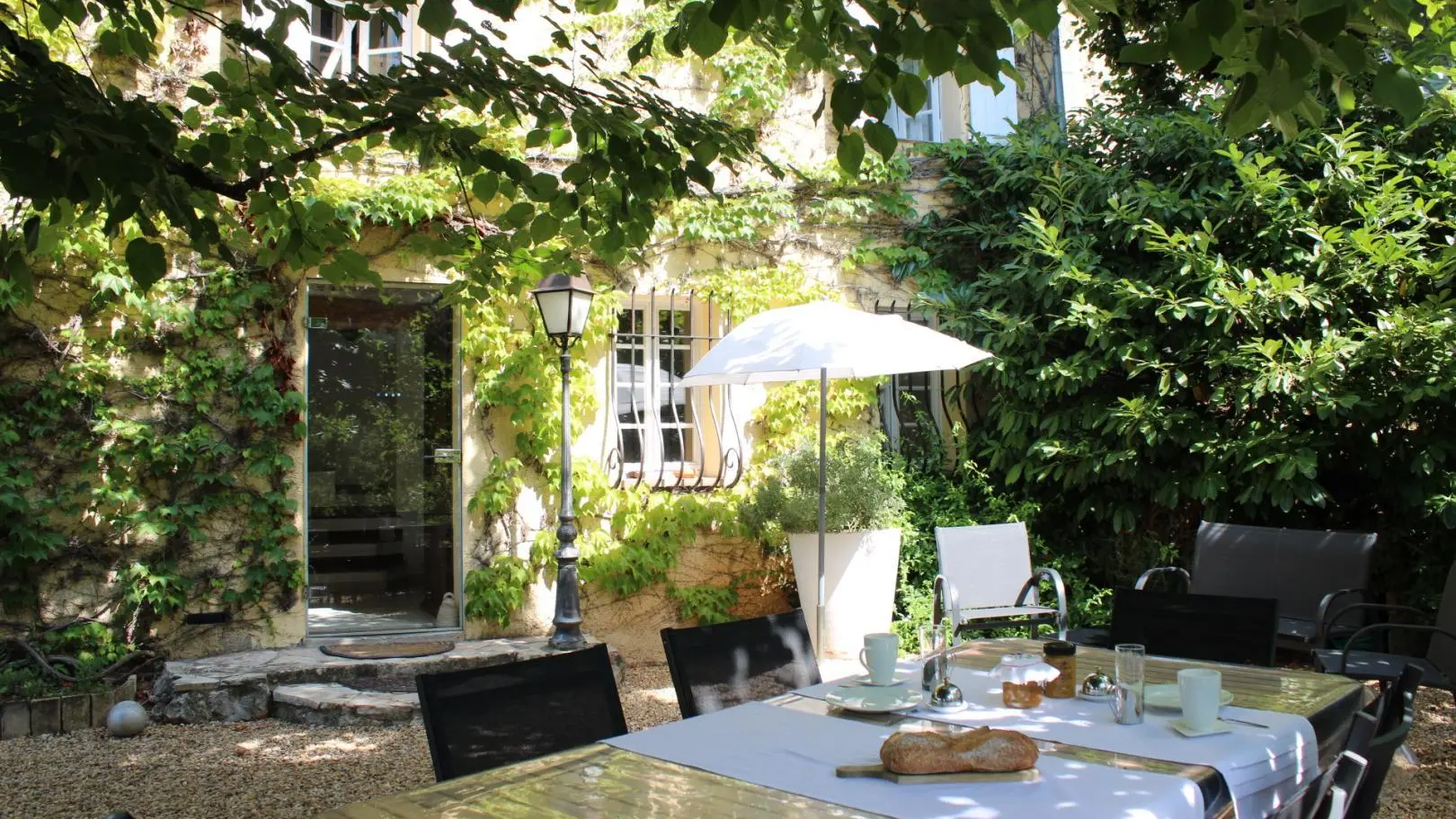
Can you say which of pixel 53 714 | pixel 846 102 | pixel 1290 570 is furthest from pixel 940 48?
pixel 53 714

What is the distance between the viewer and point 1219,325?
18.7 ft

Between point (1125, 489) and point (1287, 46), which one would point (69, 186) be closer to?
point (1287, 46)

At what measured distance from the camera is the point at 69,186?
2.24 m

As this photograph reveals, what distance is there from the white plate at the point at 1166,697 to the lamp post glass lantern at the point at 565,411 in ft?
11.2

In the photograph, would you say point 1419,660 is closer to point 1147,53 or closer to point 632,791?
point 1147,53

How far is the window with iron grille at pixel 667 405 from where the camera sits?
649 cm

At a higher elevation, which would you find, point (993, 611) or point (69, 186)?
point (69, 186)

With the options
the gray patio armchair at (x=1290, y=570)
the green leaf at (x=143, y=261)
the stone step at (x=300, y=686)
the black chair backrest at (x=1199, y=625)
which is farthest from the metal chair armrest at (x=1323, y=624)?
the green leaf at (x=143, y=261)

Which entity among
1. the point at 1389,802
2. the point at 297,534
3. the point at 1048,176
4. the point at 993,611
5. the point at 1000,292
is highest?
the point at 1048,176

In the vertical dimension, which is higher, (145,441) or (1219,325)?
(1219,325)

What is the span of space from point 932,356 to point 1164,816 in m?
3.25

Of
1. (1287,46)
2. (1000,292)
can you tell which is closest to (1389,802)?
(1287,46)

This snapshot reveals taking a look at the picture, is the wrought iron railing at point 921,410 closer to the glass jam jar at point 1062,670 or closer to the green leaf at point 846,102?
the glass jam jar at point 1062,670

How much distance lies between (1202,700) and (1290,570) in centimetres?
343
